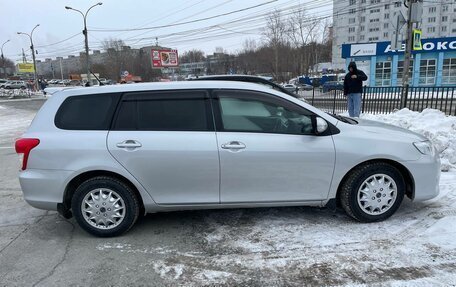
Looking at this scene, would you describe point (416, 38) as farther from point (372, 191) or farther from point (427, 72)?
point (427, 72)

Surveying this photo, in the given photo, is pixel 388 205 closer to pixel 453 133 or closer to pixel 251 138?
pixel 251 138

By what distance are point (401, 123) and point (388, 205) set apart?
12.7ft

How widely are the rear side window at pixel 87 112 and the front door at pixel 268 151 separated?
1191 millimetres

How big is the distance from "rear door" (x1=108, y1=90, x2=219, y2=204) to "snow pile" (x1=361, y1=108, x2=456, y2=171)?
402cm

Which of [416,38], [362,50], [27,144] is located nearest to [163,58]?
[362,50]

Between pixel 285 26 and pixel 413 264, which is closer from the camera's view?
pixel 413 264

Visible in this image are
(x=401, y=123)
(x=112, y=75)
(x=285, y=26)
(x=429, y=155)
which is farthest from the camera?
(x=112, y=75)

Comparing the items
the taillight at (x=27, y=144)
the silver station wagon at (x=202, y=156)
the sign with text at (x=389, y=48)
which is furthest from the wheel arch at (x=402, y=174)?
the sign with text at (x=389, y=48)

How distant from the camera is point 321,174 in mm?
3875

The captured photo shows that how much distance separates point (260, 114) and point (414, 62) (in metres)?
30.8

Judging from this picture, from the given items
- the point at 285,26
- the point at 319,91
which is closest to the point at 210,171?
the point at 319,91

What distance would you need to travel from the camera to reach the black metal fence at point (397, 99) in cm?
1059

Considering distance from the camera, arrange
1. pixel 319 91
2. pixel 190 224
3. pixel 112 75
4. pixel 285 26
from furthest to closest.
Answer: pixel 112 75, pixel 285 26, pixel 319 91, pixel 190 224

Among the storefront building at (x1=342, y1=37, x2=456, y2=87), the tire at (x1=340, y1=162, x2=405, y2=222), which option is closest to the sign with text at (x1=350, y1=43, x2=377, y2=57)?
the storefront building at (x1=342, y1=37, x2=456, y2=87)
